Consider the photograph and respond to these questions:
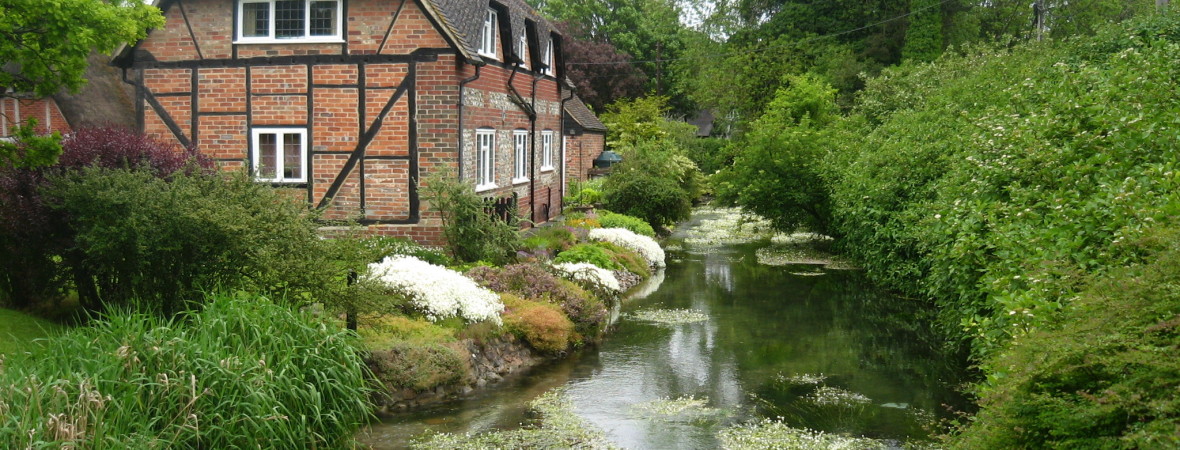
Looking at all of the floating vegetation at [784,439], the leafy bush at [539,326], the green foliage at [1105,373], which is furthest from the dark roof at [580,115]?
the green foliage at [1105,373]

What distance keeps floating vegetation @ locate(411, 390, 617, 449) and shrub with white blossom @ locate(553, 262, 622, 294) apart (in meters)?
6.30

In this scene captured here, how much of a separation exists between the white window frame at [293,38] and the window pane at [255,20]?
43mm

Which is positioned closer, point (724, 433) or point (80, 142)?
point (724, 433)

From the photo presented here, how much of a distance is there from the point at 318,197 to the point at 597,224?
868 cm

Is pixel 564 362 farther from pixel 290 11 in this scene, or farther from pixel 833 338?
pixel 290 11

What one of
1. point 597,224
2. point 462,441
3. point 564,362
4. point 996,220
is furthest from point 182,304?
point 597,224

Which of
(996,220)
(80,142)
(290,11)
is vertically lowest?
(996,220)

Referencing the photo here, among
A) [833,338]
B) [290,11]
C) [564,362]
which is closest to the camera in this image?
[564,362]

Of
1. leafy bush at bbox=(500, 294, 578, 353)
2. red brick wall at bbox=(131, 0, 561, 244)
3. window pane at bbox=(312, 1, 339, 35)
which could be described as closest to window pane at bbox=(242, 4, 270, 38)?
red brick wall at bbox=(131, 0, 561, 244)

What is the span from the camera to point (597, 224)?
2675 cm

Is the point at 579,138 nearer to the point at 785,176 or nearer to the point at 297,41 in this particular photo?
the point at 785,176

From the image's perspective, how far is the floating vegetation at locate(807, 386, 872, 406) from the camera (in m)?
12.1

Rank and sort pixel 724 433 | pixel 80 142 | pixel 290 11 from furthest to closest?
pixel 290 11
pixel 80 142
pixel 724 433

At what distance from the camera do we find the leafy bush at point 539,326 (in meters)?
14.4
